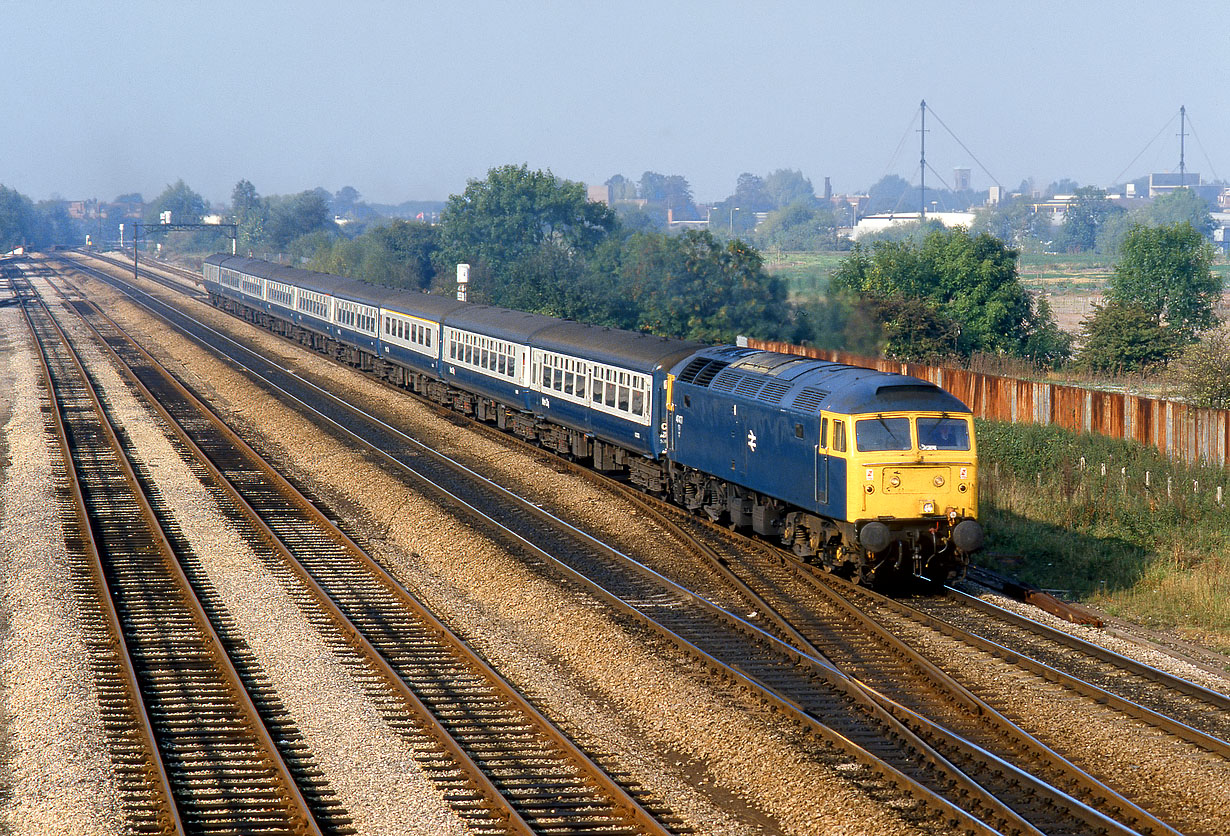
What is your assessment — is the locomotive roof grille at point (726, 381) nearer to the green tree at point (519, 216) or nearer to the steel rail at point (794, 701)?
the steel rail at point (794, 701)

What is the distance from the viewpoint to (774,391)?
1986cm

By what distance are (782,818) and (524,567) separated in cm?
941

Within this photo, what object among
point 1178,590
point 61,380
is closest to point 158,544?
point 1178,590

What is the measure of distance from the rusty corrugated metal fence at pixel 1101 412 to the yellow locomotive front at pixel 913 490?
929 cm

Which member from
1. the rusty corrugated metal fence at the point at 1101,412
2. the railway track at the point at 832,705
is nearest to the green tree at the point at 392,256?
the rusty corrugated metal fence at the point at 1101,412

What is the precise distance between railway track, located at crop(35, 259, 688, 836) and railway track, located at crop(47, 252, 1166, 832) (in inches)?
98.8

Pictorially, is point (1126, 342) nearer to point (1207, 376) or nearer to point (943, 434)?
point (1207, 376)

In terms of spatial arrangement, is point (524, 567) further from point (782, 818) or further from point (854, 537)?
point (782, 818)

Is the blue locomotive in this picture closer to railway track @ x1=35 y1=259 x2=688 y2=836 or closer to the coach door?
the coach door

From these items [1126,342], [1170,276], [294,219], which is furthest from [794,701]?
[294,219]

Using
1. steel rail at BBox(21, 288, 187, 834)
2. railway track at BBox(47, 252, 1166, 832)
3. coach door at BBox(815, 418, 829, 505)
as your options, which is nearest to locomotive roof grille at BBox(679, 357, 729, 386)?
railway track at BBox(47, 252, 1166, 832)

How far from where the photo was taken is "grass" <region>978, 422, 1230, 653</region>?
1792 cm

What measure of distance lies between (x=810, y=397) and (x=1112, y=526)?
7.38 m

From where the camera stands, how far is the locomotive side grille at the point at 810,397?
60.0 feet
